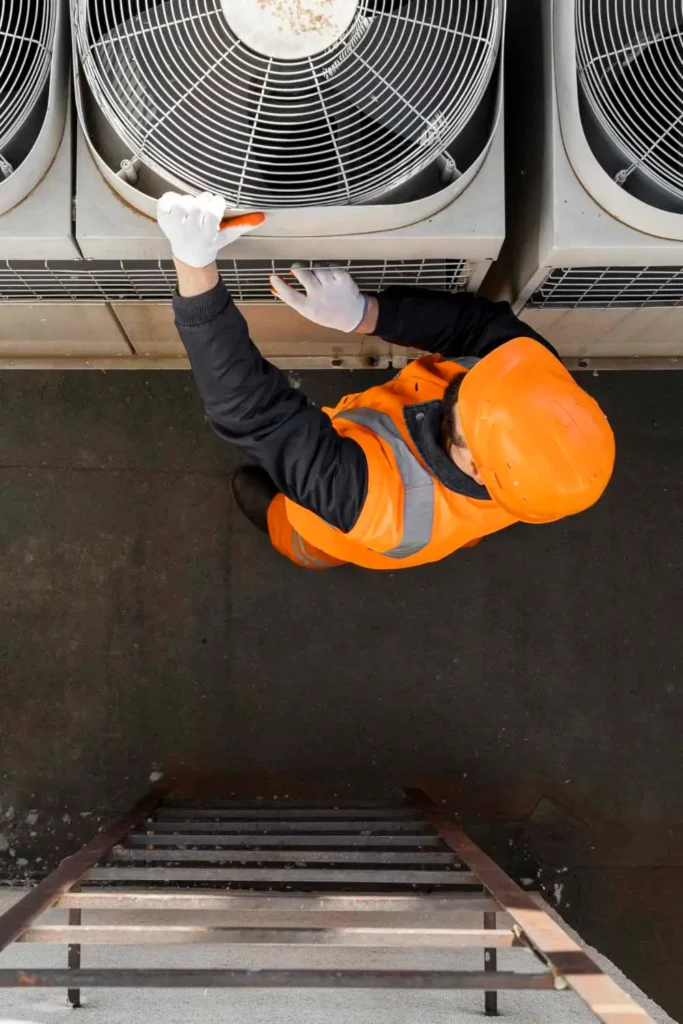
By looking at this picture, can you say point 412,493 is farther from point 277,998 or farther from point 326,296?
point 277,998

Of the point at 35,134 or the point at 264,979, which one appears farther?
the point at 35,134

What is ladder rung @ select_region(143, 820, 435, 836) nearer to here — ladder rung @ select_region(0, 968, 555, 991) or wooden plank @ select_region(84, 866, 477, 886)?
wooden plank @ select_region(84, 866, 477, 886)

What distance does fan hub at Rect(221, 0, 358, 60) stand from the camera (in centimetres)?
129

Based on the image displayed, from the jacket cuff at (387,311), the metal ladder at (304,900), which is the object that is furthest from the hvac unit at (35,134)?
the metal ladder at (304,900)

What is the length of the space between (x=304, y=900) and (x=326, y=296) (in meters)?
1.19

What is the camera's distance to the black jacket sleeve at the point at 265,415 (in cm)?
142

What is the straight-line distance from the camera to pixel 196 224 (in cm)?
139

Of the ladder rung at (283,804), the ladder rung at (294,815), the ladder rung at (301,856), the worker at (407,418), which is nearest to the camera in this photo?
the worker at (407,418)

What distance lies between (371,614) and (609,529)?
78 cm

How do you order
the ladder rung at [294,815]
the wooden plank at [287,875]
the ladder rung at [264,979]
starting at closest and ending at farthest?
the ladder rung at [264,979]
the wooden plank at [287,875]
the ladder rung at [294,815]

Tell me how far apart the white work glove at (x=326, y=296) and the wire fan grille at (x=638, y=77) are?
546mm

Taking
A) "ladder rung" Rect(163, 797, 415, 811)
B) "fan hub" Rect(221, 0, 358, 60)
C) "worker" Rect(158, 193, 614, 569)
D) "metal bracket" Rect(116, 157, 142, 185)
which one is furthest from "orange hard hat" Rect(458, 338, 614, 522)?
"ladder rung" Rect(163, 797, 415, 811)

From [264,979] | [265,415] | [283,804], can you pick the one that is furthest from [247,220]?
[283,804]

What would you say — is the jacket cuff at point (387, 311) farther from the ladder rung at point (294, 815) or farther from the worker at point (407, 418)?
the ladder rung at point (294, 815)
